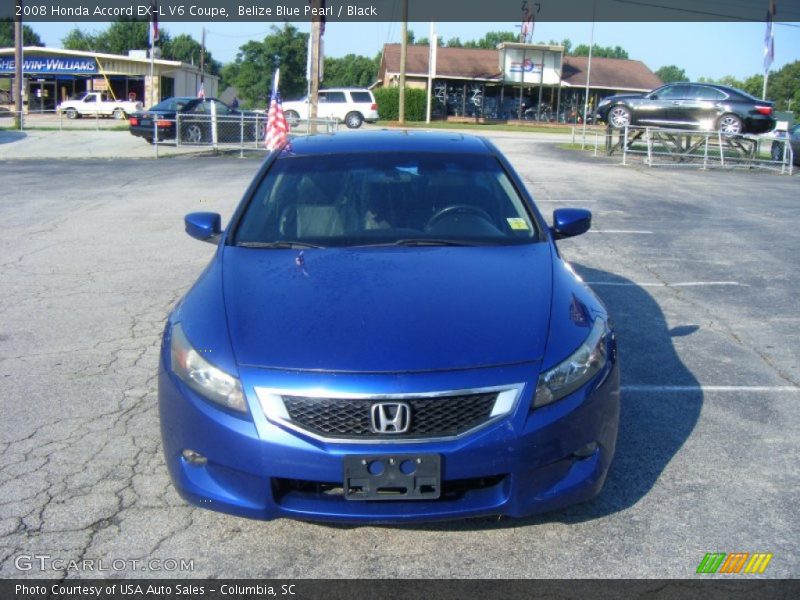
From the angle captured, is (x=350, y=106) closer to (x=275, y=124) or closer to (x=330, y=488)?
(x=275, y=124)

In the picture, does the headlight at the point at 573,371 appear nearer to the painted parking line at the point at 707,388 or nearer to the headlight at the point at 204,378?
Result: the headlight at the point at 204,378

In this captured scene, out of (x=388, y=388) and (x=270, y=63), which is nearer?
(x=388, y=388)

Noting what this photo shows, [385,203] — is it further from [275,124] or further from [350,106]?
[350,106]

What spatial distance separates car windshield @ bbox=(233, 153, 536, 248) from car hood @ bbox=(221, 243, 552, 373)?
0.61 ft

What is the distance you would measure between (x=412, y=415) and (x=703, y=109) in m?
24.1

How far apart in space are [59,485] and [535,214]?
2.82 meters

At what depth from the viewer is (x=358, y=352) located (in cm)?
334

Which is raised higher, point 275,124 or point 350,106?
point 350,106

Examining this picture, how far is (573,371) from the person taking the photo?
346 centimetres

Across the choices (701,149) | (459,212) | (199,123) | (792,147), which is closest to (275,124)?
(199,123)

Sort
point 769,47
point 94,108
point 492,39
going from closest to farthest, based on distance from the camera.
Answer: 1. point 769,47
2. point 94,108
3. point 492,39

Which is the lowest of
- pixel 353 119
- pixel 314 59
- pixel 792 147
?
pixel 792 147

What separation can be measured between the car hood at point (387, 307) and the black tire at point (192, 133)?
24.3m

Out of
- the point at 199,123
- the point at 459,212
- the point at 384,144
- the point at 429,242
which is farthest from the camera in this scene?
the point at 199,123
